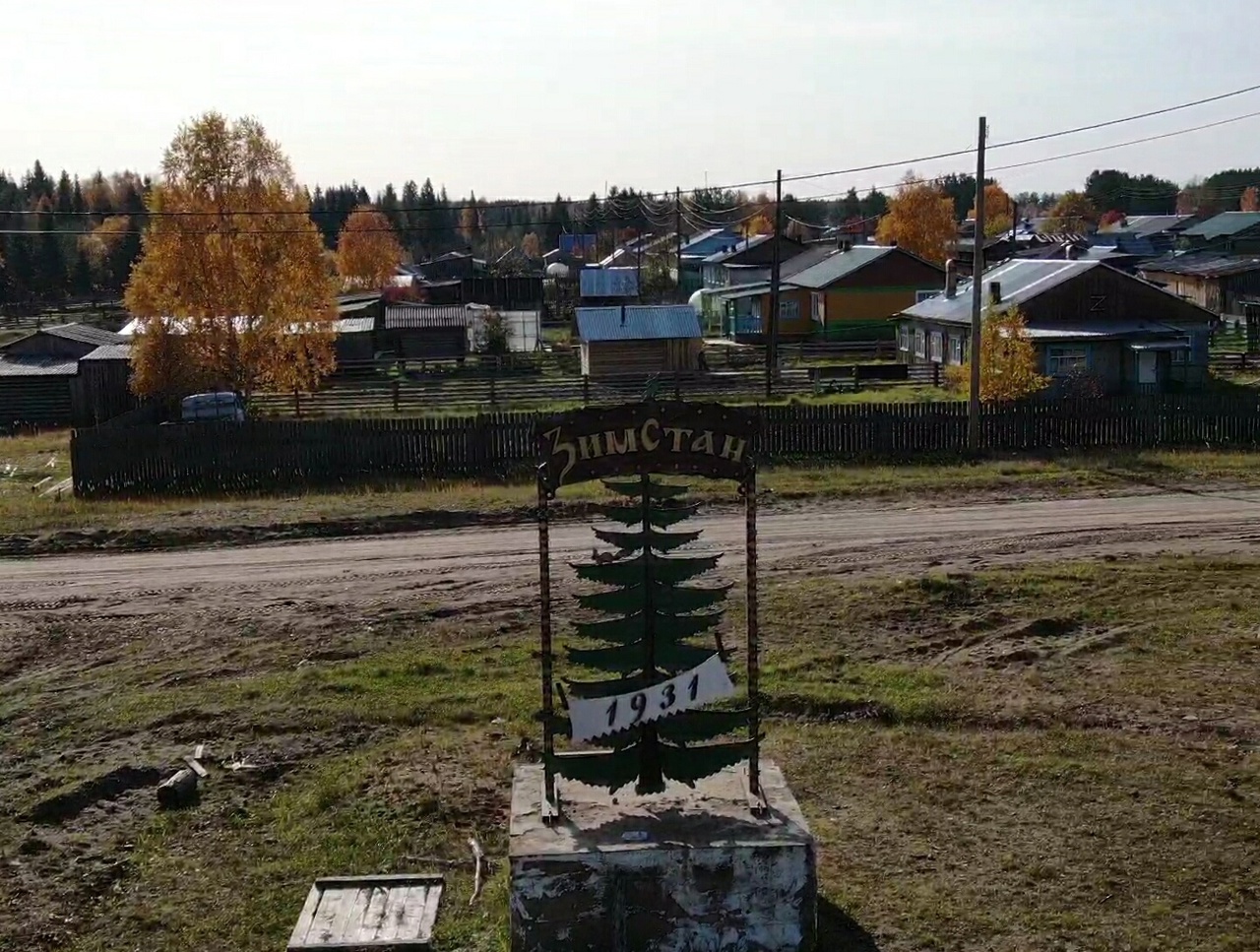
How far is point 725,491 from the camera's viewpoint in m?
24.8

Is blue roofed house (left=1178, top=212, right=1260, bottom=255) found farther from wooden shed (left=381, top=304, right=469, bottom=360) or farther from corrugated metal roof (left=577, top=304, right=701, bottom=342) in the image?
wooden shed (left=381, top=304, right=469, bottom=360)

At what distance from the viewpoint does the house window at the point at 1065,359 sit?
132 ft

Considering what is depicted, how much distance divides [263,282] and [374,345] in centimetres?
2102

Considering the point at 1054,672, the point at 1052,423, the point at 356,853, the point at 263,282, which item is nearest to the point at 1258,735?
the point at 1054,672

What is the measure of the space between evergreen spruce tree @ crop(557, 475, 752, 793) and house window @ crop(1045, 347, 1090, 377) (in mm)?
33351

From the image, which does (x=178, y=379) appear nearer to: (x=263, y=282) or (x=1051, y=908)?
(x=263, y=282)

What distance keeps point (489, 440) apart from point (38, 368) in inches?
852

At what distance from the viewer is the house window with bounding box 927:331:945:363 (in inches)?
1852

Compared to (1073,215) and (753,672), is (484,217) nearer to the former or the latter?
(1073,215)

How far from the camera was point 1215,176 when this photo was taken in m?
170

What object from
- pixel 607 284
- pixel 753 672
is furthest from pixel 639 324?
pixel 753 672

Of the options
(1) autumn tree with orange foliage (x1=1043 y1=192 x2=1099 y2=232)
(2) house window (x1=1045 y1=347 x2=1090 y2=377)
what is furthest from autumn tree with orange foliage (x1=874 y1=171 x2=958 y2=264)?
(2) house window (x1=1045 y1=347 x2=1090 y2=377)

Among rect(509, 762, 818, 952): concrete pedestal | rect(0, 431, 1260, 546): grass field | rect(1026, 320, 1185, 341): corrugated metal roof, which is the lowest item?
rect(509, 762, 818, 952): concrete pedestal

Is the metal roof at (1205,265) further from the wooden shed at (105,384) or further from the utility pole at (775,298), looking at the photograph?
the wooden shed at (105,384)
